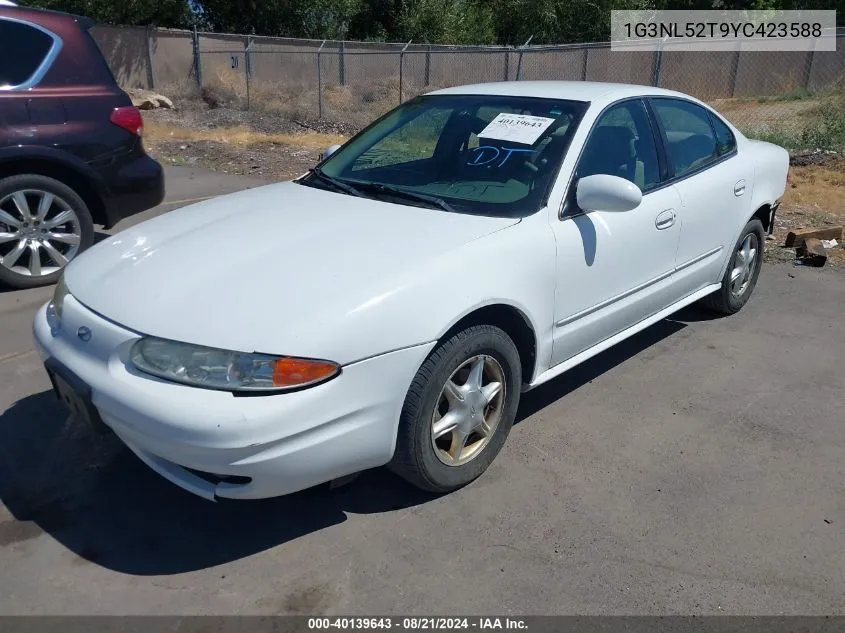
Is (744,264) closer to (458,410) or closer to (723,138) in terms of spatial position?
(723,138)

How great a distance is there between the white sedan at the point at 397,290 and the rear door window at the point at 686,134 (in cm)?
2

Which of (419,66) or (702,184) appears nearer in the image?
(702,184)

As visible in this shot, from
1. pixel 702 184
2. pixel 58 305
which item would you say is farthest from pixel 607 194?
pixel 58 305

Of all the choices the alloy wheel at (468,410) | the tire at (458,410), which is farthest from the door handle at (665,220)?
the alloy wheel at (468,410)

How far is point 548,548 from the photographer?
283 cm

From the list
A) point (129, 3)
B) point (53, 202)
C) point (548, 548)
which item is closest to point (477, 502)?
point (548, 548)

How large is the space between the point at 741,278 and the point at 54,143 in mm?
5004

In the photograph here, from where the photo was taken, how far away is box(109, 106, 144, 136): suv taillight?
18.6 feet

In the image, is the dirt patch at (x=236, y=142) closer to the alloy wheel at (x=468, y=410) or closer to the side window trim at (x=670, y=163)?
the side window trim at (x=670, y=163)

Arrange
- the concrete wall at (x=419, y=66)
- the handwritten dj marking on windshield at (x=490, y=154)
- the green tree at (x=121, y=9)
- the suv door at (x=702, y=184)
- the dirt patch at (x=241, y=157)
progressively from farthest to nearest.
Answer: the green tree at (x=121, y=9)
the concrete wall at (x=419, y=66)
the dirt patch at (x=241, y=157)
the suv door at (x=702, y=184)
the handwritten dj marking on windshield at (x=490, y=154)

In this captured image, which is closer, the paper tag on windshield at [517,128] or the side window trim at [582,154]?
the side window trim at [582,154]

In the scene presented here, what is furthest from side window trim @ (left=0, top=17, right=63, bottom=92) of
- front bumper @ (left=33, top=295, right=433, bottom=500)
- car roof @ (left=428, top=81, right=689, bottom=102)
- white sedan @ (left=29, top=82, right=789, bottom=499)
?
front bumper @ (left=33, top=295, right=433, bottom=500)

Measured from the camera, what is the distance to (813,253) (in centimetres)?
651

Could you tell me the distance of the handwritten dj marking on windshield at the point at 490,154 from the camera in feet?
11.8
